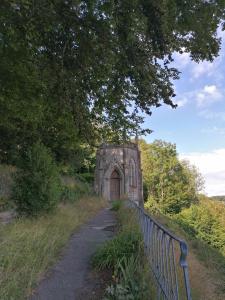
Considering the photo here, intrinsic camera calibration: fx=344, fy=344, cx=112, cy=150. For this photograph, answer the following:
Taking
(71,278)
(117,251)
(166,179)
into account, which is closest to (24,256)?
(71,278)

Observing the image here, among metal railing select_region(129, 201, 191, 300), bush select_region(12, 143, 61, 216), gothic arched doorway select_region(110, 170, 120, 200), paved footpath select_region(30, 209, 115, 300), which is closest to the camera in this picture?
metal railing select_region(129, 201, 191, 300)

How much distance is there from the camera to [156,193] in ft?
189

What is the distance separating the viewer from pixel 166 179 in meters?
57.4

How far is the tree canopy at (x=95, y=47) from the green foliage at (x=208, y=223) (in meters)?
25.1

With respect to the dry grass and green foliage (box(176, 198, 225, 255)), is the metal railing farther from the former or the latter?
green foliage (box(176, 198, 225, 255))

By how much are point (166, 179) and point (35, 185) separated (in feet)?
155

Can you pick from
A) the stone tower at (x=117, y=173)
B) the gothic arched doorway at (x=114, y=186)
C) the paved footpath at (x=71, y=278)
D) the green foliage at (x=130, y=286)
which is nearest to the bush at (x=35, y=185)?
the paved footpath at (x=71, y=278)

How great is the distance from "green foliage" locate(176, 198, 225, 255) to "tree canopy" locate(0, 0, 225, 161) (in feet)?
82.3

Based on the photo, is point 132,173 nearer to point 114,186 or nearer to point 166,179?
point 114,186

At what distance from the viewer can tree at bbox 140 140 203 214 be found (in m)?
55.5

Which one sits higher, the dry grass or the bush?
the bush

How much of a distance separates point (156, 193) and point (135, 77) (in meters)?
50.5

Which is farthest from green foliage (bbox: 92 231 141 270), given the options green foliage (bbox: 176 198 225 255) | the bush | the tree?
the tree

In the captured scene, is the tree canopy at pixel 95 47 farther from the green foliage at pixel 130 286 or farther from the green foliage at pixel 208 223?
the green foliage at pixel 208 223
